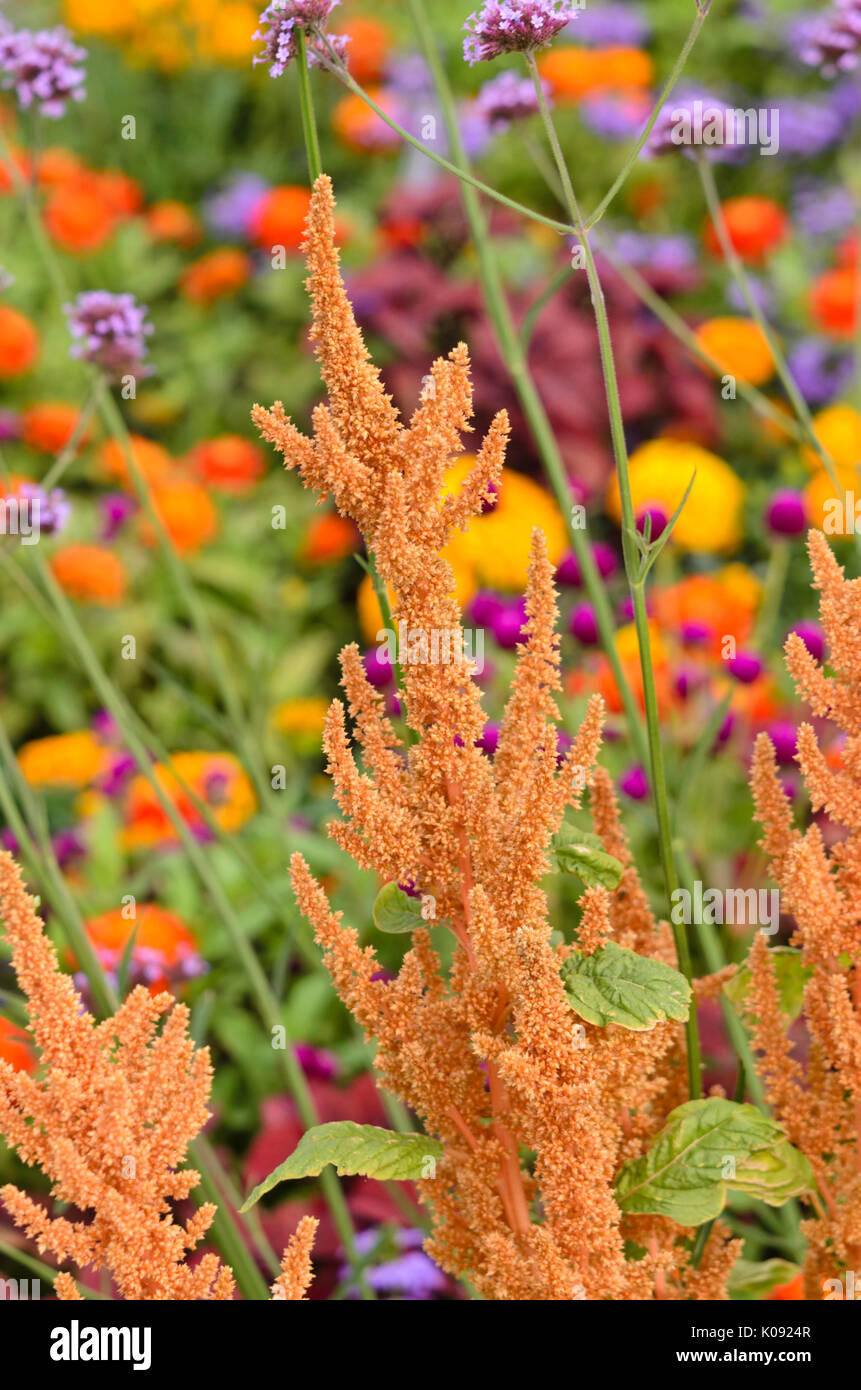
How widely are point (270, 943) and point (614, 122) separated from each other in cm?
228

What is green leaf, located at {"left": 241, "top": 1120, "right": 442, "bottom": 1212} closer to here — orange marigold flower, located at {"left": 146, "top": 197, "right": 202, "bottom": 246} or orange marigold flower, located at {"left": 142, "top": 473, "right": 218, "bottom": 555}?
orange marigold flower, located at {"left": 142, "top": 473, "right": 218, "bottom": 555}

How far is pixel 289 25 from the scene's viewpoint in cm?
81

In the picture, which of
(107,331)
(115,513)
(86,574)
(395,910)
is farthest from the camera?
(86,574)

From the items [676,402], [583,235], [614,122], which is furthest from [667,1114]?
[614,122]

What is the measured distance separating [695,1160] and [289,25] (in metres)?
0.70

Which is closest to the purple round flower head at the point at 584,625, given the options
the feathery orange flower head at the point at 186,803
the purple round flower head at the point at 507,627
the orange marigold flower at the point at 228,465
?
the purple round flower head at the point at 507,627

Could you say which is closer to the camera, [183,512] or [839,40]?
[839,40]

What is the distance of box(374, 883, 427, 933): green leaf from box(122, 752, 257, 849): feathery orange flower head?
1.09 m

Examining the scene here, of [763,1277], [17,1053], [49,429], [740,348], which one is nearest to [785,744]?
[763,1277]

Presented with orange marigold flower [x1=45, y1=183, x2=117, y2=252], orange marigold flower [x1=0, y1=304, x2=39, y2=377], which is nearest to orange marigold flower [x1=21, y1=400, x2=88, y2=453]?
orange marigold flower [x1=0, y1=304, x2=39, y2=377]

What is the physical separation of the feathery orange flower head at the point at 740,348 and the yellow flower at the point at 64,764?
56.8 inches

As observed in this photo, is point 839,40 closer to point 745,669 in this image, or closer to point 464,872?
point 745,669

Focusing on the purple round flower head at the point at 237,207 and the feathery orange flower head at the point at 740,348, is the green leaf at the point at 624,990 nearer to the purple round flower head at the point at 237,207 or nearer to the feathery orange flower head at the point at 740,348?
the feathery orange flower head at the point at 740,348
